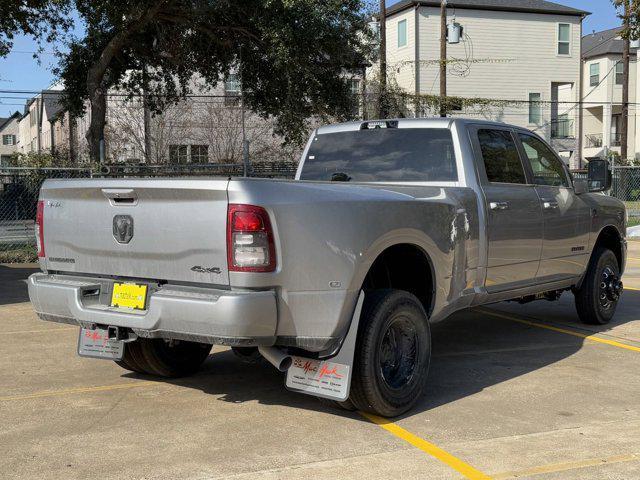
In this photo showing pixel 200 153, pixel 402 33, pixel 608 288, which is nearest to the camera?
pixel 608 288

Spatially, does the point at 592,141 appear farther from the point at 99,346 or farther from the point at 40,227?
the point at 40,227

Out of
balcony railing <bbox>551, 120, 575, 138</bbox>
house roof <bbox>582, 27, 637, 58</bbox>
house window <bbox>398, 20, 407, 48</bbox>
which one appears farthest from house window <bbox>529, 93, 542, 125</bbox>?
house roof <bbox>582, 27, 637, 58</bbox>

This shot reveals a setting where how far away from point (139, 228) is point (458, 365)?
3.07m

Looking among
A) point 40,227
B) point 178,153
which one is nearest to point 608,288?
point 40,227

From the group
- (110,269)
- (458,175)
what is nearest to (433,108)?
(458,175)

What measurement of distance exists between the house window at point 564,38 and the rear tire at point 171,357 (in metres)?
37.7

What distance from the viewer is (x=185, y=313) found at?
14.3 ft

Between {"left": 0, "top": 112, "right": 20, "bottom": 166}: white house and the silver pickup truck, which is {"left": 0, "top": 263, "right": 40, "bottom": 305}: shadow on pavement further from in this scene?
{"left": 0, "top": 112, "right": 20, "bottom": 166}: white house

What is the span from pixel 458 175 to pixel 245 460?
295 cm

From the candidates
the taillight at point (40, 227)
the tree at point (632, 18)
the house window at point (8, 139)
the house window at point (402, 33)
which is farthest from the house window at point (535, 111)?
the house window at point (8, 139)

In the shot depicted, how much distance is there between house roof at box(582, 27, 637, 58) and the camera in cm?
4630

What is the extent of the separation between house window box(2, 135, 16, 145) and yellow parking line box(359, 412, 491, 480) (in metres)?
95.0

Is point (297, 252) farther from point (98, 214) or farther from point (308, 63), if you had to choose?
point (308, 63)

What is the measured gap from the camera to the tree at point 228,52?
1598 centimetres
